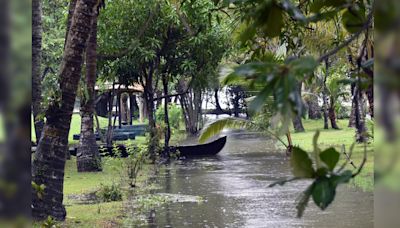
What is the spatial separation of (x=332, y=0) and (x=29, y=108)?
80 centimetres

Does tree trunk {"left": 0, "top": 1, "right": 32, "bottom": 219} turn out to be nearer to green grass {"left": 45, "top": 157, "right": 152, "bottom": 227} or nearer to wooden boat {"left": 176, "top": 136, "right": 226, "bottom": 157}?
green grass {"left": 45, "top": 157, "right": 152, "bottom": 227}

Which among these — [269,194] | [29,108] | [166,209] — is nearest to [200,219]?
[166,209]

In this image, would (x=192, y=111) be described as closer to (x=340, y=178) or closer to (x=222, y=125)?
(x=222, y=125)

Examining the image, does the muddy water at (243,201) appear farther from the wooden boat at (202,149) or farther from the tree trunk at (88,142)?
the wooden boat at (202,149)

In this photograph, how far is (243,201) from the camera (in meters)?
9.24

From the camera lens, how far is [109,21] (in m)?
15.1

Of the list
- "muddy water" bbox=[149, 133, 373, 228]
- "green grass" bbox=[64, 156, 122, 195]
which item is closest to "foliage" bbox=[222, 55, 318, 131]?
"muddy water" bbox=[149, 133, 373, 228]

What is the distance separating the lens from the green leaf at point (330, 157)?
0.95m

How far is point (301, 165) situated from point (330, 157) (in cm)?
5

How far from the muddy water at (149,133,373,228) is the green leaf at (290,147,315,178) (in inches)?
155

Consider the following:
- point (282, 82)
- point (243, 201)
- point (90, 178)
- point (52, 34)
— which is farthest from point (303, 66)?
point (52, 34)

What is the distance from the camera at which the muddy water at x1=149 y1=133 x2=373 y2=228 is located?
24.9 ft

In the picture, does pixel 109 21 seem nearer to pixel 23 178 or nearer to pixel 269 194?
pixel 269 194

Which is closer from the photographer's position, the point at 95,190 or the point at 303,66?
the point at 303,66
